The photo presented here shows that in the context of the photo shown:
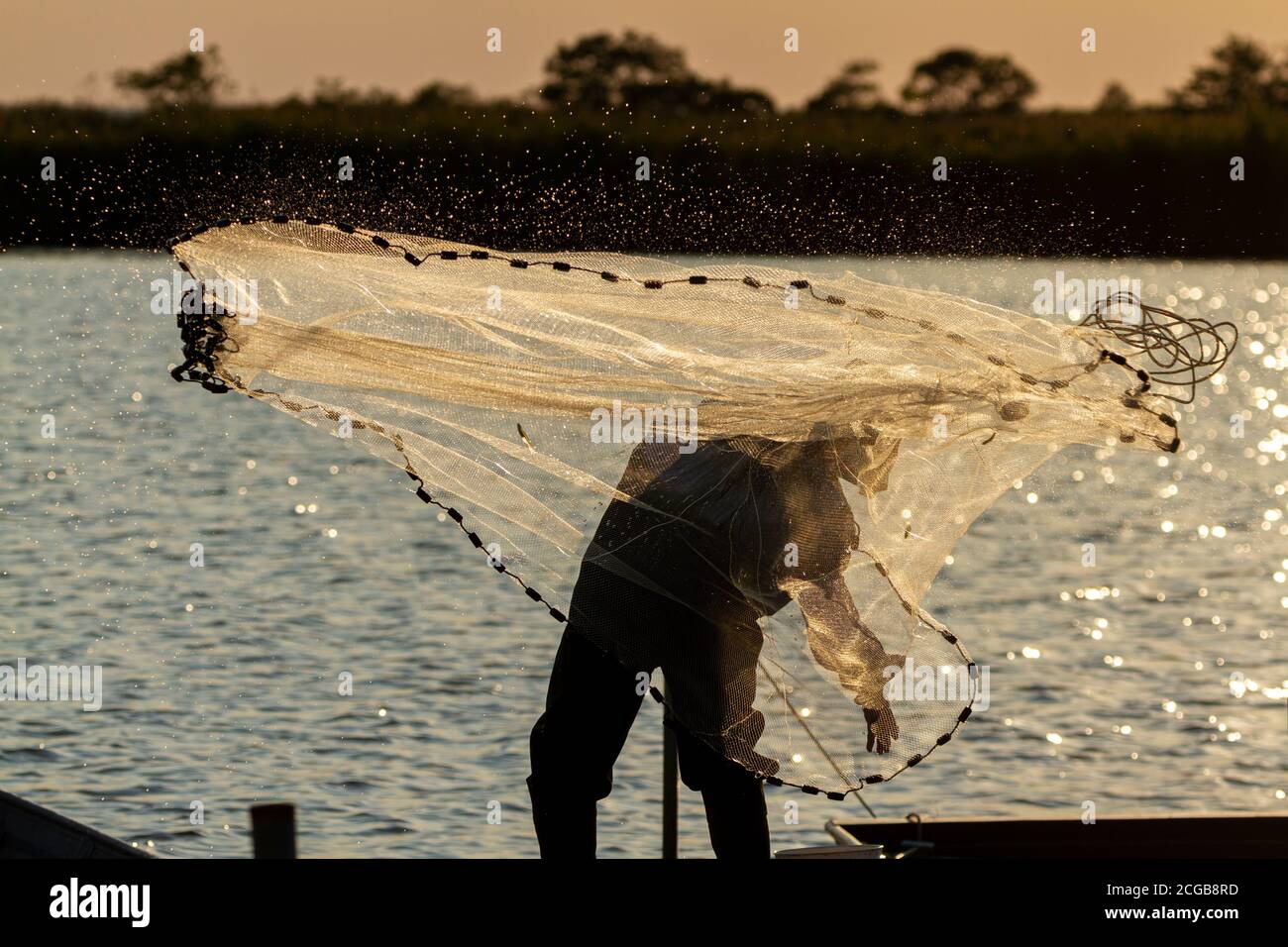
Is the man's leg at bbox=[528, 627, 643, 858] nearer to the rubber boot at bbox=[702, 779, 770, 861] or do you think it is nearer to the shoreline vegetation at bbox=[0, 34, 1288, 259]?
the rubber boot at bbox=[702, 779, 770, 861]

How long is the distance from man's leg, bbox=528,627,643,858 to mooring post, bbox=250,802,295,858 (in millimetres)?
1291

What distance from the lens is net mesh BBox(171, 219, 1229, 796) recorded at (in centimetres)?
562

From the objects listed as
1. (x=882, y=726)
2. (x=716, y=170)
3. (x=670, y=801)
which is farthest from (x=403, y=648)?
(x=716, y=170)

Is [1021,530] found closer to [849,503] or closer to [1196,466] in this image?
[1196,466]

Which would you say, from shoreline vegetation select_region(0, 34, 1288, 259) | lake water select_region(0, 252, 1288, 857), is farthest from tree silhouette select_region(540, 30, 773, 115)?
lake water select_region(0, 252, 1288, 857)

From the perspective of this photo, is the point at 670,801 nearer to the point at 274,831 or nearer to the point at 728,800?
the point at 728,800

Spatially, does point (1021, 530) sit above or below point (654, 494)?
below

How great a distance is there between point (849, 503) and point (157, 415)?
18637 mm

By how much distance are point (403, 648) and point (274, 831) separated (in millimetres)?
6237

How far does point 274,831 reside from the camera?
6.48 meters

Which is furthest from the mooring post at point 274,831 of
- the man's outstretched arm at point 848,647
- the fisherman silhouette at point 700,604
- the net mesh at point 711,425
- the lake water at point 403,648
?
the lake water at point 403,648

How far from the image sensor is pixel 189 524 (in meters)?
17.0
